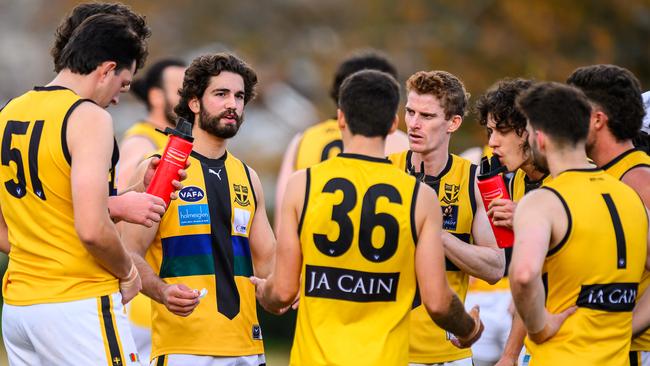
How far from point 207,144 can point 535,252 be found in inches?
98.3

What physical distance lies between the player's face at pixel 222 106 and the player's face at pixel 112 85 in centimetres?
91

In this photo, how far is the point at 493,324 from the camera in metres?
10.1

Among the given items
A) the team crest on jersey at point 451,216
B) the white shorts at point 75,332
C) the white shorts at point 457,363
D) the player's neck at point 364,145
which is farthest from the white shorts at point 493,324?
the white shorts at point 75,332

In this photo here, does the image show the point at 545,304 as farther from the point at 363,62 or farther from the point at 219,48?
the point at 219,48

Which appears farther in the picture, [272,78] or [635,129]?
[272,78]

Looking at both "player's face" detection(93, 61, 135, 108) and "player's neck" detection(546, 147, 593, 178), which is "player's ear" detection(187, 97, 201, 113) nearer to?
"player's face" detection(93, 61, 135, 108)

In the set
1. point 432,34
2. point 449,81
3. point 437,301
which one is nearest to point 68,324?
point 437,301

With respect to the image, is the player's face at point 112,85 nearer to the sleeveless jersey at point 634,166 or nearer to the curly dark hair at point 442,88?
the curly dark hair at point 442,88

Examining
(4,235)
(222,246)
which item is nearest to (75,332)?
(4,235)

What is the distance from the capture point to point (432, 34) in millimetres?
15266

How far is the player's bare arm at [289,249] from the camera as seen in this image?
230 inches

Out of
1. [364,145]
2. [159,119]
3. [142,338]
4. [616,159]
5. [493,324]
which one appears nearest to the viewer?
[364,145]

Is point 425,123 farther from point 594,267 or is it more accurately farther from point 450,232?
point 594,267

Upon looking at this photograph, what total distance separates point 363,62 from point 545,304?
4297 millimetres
